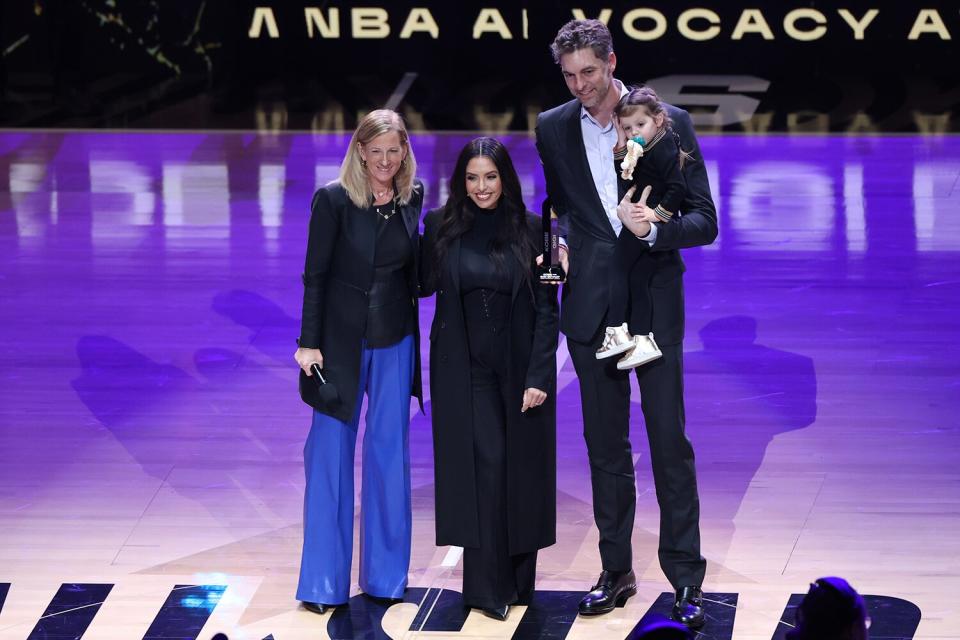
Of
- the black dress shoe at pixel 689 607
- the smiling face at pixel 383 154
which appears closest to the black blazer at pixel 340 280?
the smiling face at pixel 383 154

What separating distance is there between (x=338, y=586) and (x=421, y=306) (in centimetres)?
363

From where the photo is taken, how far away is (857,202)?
10500 millimetres

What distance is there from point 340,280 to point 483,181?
0.58 meters

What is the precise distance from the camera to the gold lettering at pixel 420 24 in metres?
14.0

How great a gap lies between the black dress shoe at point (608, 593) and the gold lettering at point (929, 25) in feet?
32.0

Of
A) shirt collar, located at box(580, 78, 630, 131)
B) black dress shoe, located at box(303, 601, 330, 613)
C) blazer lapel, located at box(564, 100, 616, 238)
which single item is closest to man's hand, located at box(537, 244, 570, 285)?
blazer lapel, located at box(564, 100, 616, 238)

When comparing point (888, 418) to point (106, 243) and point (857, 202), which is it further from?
point (106, 243)

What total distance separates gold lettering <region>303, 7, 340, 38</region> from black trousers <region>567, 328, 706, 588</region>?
970 cm

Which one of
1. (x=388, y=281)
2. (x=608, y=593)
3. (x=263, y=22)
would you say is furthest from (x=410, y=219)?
(x=263, y=22)

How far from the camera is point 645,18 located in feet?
45.2

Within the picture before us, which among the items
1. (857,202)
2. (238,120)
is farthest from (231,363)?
(238,120)

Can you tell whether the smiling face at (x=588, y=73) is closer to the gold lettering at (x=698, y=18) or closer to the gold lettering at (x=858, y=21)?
the gold lettering at (x=698, y=18)

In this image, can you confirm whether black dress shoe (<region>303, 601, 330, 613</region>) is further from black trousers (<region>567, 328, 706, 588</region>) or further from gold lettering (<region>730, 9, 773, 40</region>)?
gold lettering (<region>730, 9, 773, 40</region>)

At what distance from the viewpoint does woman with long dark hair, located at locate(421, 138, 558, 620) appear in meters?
4.80
